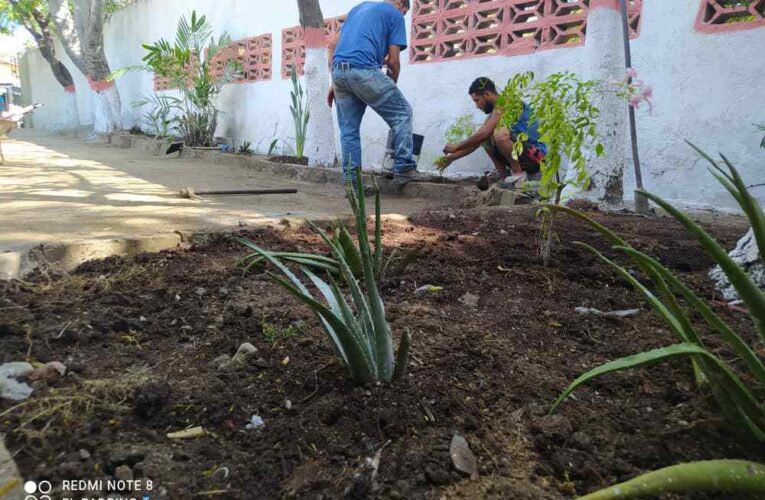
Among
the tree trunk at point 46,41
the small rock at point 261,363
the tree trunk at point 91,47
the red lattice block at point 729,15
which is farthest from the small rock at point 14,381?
the tree trunk at point 46,41

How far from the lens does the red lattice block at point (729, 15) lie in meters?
3.39

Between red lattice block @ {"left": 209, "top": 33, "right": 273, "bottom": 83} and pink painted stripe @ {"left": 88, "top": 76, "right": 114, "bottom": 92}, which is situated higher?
red lattice block @ {"left": 209, "top": 33, "right": 273, "bottom": 83}

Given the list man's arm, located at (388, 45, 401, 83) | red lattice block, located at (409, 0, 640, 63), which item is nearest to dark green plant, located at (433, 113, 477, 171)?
red lattice block, located at (409, 0, 640, 63)

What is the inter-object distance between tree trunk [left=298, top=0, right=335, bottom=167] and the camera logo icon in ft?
17.6

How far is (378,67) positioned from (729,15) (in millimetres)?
2543

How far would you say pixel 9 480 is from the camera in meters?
0.90

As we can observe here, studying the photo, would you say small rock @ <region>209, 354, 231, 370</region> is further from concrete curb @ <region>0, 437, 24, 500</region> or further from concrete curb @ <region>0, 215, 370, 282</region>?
concrete curb @ <region>0, 215, 370, 282</region>

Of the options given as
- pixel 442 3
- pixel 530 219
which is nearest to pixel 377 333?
pixel 530 219

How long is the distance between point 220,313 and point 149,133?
35.8 ft

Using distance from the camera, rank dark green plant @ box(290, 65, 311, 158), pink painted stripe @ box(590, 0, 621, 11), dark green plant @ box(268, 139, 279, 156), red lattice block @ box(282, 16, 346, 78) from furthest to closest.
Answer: dark green plant @ box(268, 139, 279, 156) → red lattice block @ box(282, 16, 346, 78) → dark green plant @ box(290, 65, 311, 158) → pink painted stripe @ box(590, 0, 621, 11)

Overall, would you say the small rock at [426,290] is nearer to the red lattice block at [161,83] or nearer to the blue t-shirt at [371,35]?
the blue t-shirt at [371,35]

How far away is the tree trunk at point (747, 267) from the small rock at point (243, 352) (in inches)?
58.9

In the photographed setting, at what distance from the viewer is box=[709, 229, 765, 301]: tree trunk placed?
1758 millimetres

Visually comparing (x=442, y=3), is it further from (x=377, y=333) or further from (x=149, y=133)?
(x=149, y=133)
